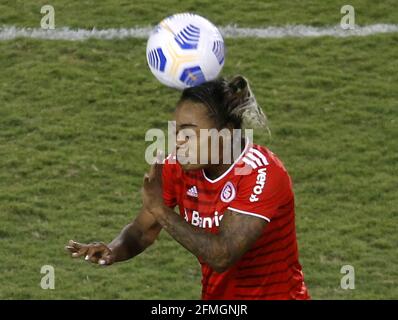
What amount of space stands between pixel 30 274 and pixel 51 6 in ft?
16.0

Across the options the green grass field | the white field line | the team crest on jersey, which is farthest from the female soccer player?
the white field line

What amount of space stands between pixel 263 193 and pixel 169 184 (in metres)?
0.66

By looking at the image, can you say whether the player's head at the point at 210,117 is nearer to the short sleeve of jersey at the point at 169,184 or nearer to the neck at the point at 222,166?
the neck at the point at 222,166

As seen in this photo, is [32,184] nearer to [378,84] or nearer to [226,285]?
[378,84]

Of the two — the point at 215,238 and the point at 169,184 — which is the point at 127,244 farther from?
the point at 215,238

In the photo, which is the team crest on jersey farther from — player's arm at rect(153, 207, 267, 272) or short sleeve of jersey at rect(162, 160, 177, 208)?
short sleeve of jersey at rect(162, 160, 177, 208)

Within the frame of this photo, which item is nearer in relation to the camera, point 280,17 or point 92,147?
point 92,147

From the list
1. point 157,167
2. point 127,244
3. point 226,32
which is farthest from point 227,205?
point 226,32

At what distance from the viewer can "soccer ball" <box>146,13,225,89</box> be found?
5.96 meters

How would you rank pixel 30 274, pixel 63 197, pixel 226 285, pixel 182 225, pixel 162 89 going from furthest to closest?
1. pixel 162 89
2. pixel 63 197
3. pixel 30 274
4. pixel 226 285
5. pixel 182 225

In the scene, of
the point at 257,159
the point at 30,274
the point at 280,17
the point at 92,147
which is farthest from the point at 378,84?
the point at 257,159

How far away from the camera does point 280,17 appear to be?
44.6ft

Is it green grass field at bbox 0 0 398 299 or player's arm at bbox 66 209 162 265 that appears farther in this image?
green grass field at bbox 0 0 398 299

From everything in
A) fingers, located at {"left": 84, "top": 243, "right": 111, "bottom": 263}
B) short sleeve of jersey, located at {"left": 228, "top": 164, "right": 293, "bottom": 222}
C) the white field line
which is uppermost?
the white field line
